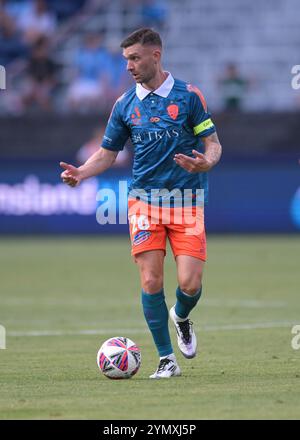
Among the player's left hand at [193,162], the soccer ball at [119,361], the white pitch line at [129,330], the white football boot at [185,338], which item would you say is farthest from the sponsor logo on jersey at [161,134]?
the white pitch line at [129,330]

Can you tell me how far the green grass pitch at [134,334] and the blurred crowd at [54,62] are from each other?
4.14m

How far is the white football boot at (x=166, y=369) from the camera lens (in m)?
8.27

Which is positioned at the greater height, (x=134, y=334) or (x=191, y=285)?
(x=191, y=285)

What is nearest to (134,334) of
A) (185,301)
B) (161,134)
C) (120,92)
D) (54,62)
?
(185,301)

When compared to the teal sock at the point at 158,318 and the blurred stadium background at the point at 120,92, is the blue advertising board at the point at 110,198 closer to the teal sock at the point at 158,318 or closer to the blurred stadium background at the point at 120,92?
the blurred stadium background at the point at 120,92

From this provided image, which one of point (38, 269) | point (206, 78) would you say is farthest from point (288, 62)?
point (38, 269)

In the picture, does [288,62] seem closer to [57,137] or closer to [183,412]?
[57,137]

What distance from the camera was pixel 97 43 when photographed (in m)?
25.9

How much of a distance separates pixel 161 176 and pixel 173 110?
509 mm

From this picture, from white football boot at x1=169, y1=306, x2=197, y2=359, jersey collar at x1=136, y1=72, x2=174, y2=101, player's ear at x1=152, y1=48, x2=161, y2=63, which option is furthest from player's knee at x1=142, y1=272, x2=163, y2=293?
player's ear at x1=152, y1=48, x2=161, y2=63

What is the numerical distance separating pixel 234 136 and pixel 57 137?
3952 mm

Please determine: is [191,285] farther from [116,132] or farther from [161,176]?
[116,132]

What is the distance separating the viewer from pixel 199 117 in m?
8.48

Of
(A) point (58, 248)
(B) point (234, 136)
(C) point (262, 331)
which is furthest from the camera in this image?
(B) point (234, 136)
